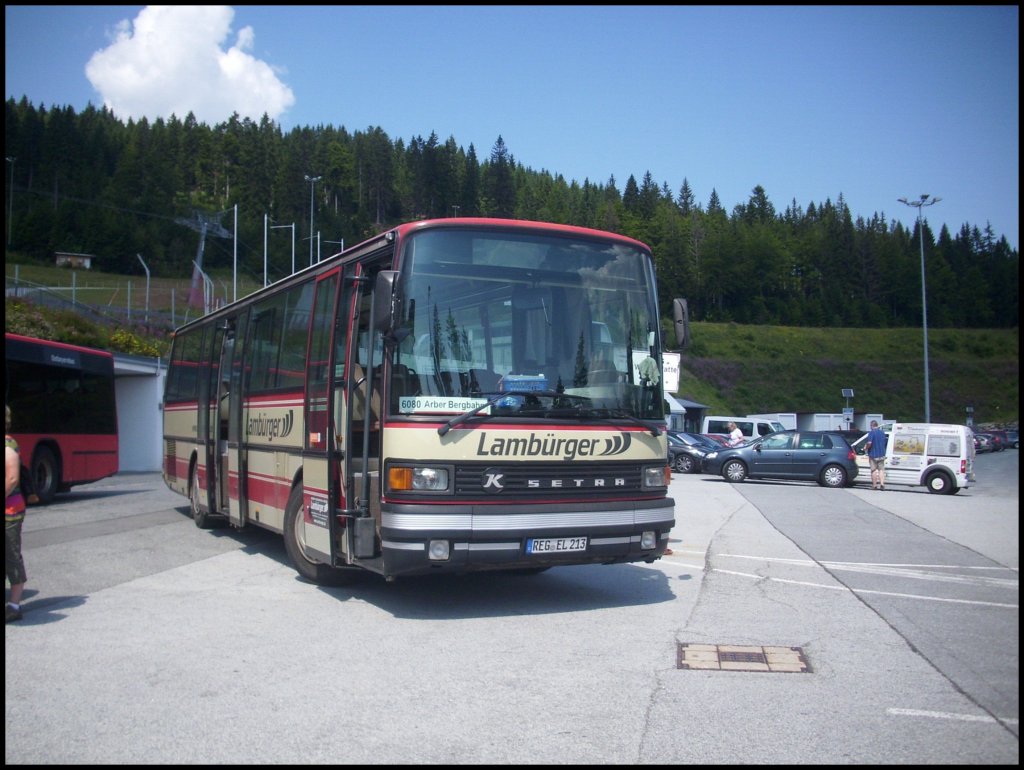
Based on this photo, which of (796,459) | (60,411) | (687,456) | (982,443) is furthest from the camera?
(982,443)

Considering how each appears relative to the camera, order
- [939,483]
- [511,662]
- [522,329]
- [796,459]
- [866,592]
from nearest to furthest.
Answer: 1. [511,662]
2. [522,329]
3. [866,592]
4. [939,483]
5. [796,459]

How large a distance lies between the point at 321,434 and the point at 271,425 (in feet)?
6.57

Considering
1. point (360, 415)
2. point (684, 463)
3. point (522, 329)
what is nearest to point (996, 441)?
point (684, 463)

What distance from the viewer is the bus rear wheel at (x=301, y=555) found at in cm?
934

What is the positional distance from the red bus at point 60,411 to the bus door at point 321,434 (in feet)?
35.3

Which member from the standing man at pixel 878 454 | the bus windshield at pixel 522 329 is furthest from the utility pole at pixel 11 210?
the bus windshield at pixel 522 329

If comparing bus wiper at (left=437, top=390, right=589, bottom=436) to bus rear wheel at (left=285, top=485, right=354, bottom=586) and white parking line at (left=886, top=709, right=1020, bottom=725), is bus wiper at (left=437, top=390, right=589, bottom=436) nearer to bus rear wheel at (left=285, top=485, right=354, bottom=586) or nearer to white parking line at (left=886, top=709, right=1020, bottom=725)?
bus rear wheel at (left=285, top=485, right=354, bottom=586)

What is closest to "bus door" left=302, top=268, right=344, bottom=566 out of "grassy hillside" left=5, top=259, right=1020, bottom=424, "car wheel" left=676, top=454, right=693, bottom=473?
"car wheel" left=676, top=454, right=693, bottom=473

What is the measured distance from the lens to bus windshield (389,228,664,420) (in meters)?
7.63

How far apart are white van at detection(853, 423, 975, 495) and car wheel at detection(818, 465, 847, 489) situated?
1.39 metres

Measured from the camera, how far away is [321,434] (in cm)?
883

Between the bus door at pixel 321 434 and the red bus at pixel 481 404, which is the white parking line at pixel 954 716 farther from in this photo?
the bus door at pixel 321 434

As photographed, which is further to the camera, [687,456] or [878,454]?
[687,456]

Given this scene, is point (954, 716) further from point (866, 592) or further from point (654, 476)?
point (866, 592)
